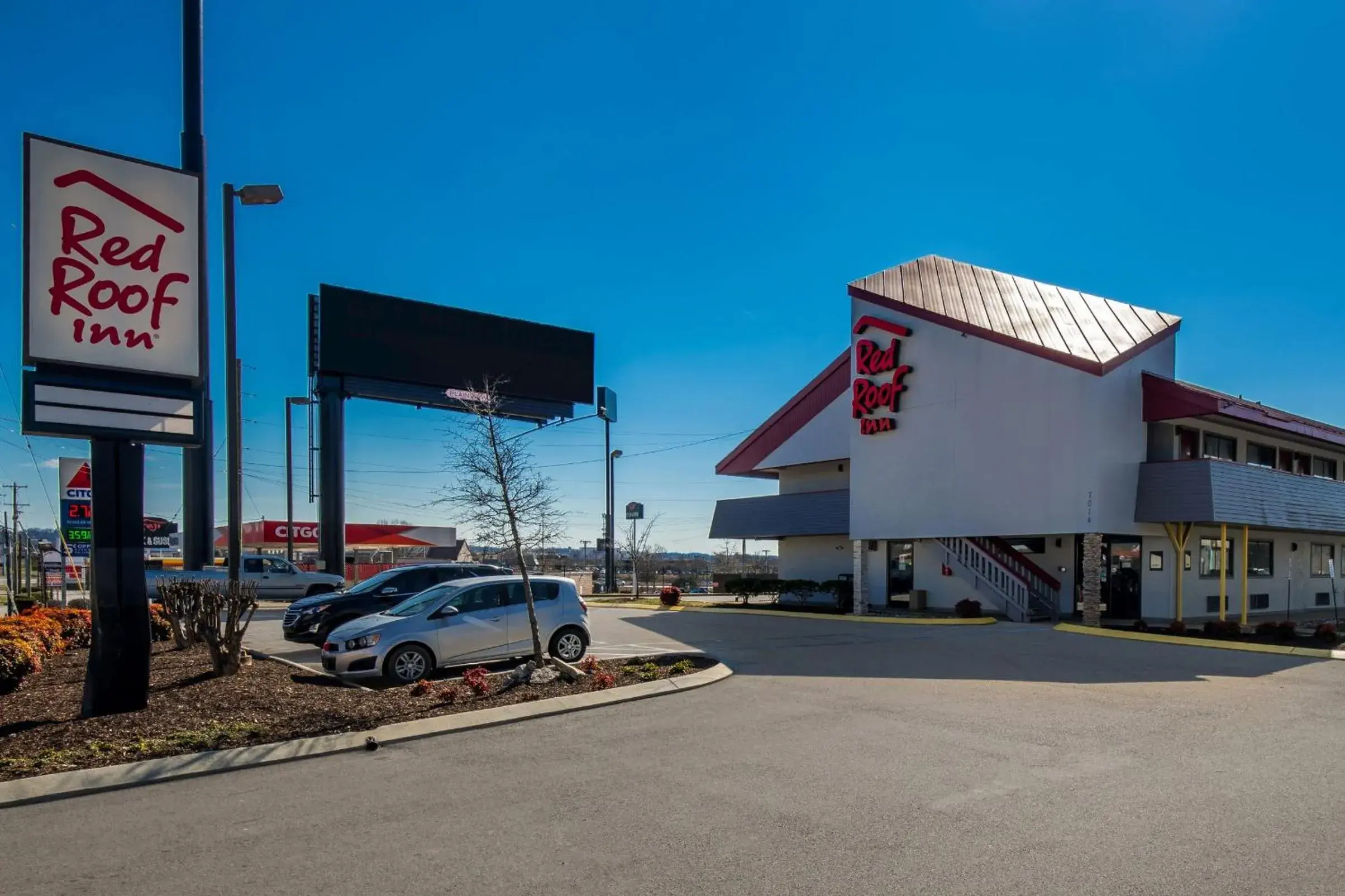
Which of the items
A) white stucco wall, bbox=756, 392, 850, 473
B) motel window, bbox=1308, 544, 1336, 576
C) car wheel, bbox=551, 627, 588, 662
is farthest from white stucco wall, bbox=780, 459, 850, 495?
car wheel, bbox=551, 627, 588, 662

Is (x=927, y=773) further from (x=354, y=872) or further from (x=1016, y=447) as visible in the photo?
(x=1016, y=447)

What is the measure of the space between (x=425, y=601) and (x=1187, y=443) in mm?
22438

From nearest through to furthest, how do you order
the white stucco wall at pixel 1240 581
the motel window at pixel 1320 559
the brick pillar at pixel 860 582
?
the white stucco wall at pixel 1240 581, the brick pillar at pixel 860 582, the motel window at pixel 1320 559

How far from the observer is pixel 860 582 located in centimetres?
2841

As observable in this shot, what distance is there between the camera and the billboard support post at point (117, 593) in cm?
906

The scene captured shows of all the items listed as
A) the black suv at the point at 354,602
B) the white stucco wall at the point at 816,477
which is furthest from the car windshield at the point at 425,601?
the white stucco wall at the point at 816,477

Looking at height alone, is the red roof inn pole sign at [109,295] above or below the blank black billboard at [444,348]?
below

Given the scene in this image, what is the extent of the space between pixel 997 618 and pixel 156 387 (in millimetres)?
20789

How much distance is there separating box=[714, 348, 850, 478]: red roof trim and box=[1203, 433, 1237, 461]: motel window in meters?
11.1

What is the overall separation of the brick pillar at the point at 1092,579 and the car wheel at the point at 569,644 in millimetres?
14235

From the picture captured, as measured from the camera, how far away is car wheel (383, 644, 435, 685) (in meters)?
12.2

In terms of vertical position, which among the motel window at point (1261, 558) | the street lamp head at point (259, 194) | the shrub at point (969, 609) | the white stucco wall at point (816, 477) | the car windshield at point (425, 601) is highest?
the street lamp head at point (259, 194)

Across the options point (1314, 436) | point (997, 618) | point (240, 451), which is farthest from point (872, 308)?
point (240, 451)

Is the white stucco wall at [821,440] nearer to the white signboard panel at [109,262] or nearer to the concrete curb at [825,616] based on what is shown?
the concrete curb at [825,616]
